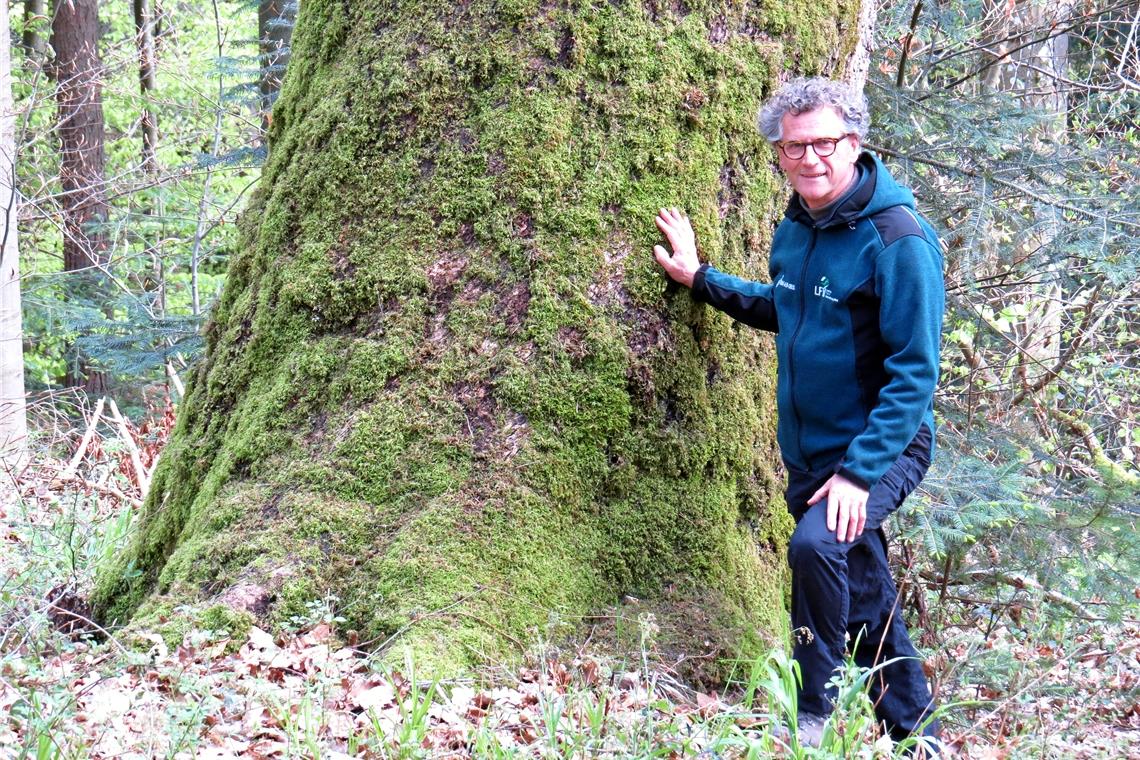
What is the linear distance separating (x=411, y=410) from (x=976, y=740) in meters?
2.69

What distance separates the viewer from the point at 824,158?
3.36 metres

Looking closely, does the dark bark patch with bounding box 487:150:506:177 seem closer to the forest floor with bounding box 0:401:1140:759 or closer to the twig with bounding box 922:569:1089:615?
the forest floor with bounding box 0:401:1140:759

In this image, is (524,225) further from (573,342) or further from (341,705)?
(341,705)

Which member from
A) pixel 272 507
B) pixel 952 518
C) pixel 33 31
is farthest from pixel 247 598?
pixel 33 31

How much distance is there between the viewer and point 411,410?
335cm

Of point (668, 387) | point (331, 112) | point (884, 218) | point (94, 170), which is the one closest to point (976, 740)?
point (668, 387)

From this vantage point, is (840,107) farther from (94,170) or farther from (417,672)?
(94,170)

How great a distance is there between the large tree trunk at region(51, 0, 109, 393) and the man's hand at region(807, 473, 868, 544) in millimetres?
12755

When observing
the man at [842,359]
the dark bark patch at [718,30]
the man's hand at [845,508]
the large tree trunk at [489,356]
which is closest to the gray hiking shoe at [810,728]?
the man at [842,359]

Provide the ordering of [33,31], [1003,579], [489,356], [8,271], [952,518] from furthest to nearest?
[33,31], [8,271], [1003,579], [952,518], [489,356]

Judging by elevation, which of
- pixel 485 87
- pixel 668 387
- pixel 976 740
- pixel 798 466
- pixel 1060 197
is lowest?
pixel 976 740

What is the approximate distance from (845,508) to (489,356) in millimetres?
1337

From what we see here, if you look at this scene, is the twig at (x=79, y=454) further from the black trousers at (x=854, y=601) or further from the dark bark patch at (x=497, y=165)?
the black trousers at (x=854, y=601)

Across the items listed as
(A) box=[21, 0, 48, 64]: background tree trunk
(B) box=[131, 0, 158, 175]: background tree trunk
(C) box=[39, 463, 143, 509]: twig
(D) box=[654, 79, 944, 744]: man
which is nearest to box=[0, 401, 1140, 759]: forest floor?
(D) box=[654, 79, 944, 744]: man
